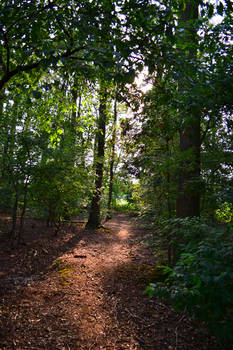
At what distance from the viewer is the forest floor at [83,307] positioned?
2951mm

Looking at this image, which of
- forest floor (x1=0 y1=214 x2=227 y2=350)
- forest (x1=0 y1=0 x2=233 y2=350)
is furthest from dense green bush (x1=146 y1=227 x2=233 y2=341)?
forest floor (x1=0 y1=214 x2=227 y2=350)

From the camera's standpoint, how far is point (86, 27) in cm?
286

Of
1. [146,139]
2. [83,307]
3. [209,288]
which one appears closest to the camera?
[209,288]

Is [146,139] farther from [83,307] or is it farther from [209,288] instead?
[209,288]

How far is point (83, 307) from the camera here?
382 cm

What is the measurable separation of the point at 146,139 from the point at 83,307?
3823 millimetres

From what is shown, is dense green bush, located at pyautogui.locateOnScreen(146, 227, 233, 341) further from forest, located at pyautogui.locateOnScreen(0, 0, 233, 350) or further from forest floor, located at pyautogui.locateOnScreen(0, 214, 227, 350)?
forest floor, located at pyautogui.locateOnScreen(0, 214, 227, 350)

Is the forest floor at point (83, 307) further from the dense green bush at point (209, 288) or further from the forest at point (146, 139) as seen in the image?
the dense green bush at point (209, 288)

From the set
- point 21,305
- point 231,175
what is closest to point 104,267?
point 21,305

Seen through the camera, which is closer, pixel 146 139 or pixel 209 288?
pixel 209 288

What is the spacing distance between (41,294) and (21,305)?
1.58 feet

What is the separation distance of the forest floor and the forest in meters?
0.05

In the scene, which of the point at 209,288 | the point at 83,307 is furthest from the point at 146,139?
the point at 209,288

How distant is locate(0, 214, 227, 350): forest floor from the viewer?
2.95 m
